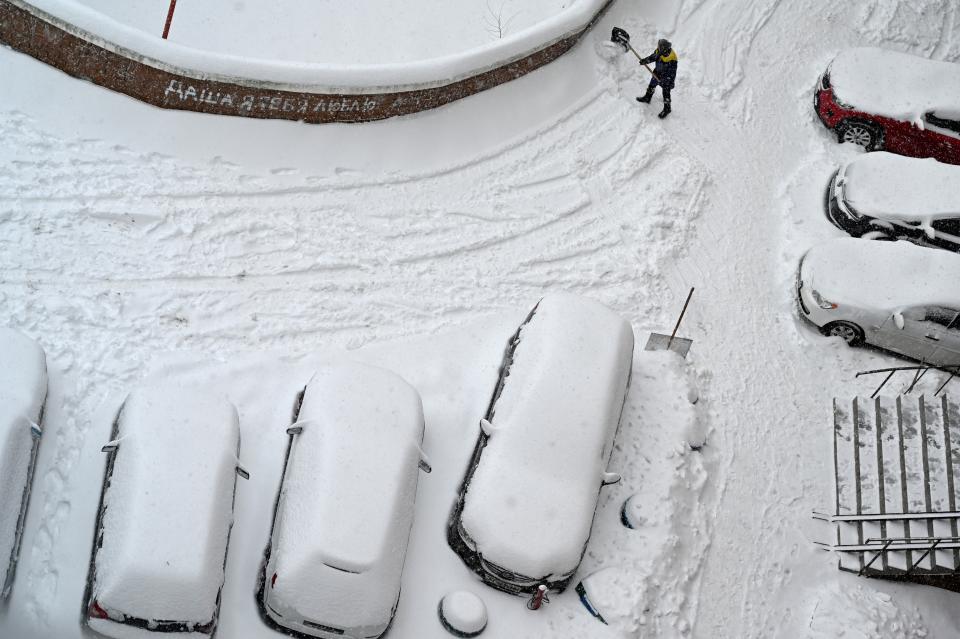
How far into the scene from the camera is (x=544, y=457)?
368 inches

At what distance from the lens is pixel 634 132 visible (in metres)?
14.0

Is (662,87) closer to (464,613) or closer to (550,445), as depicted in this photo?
(550,445)

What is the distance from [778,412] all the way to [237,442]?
287 inches

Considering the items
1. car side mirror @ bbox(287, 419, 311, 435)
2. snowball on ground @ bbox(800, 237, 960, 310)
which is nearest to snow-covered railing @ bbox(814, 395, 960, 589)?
snowball on ground @ bbox(800, 237, 960, 310)

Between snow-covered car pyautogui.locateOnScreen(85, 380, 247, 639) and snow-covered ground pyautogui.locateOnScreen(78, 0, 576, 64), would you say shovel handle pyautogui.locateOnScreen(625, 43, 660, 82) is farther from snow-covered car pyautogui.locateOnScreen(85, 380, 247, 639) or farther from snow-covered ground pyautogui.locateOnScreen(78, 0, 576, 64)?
snow-covered car pyautogui.locateOnScreen(85, 380, 247, 639)

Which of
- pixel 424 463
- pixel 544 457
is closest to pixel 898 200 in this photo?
pixel 544 457

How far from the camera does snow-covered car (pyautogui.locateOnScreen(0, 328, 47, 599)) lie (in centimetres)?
821

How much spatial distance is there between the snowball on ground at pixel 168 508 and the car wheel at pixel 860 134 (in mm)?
11452

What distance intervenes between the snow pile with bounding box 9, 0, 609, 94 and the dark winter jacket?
6.21 feet

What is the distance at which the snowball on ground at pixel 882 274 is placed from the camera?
38.7ft

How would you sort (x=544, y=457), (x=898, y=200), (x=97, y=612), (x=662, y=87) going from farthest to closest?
(x=662, y=87) → (x=898, y=200) → (x=544, y=457) → (x=97, y=612)

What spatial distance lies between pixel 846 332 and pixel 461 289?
5712 mm

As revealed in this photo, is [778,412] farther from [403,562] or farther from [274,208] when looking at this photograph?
[274,208]

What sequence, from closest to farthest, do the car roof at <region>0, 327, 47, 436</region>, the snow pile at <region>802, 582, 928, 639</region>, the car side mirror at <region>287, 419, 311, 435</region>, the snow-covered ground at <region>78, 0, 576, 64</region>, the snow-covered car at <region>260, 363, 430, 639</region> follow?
the snow-covered car at <region>260, 363, 430, 639</region> < the car roof at <region>0, 327, 47, 436</region> < the car side mirror at <region>287, 419, 311, 435</region> < the snow pile at <region>802, 582, 928, 639</region> < the snow-covered ground at <region>78, 0, 576, 64</region>
